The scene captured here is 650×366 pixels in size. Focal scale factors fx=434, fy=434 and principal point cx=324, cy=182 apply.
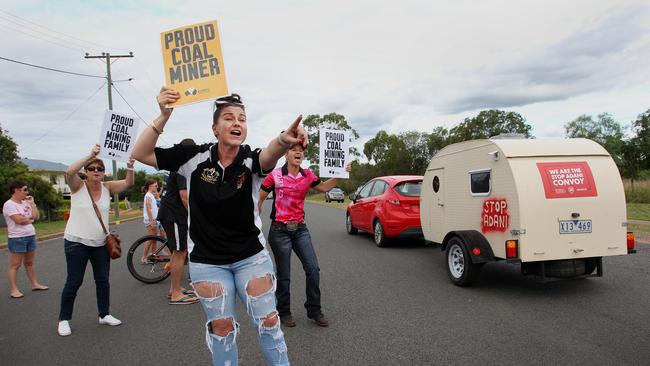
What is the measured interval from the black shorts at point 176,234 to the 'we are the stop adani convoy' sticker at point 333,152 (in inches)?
80.8

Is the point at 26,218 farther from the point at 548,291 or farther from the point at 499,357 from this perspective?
the point at 548,291

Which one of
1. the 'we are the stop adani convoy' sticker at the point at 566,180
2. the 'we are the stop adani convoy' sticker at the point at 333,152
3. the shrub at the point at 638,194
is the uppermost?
the 'we are the stop adani convoy' sticker at the point at 333,152

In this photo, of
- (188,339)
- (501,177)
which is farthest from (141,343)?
(501,177)

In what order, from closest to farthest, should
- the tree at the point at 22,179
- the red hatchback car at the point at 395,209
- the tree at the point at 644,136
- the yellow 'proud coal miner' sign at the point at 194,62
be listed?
the yellow 'proud coal miner' sign at the point at 194,62 → the red hatchback car at the point at 395,209 → the tree at the point at 22,179 → the tree at the point at 644,136

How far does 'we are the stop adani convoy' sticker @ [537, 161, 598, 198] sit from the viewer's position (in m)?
5.39

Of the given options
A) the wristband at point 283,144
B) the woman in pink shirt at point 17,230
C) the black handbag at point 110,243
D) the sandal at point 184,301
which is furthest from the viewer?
the woman in pink shirt at point 17,230

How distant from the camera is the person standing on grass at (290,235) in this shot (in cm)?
456

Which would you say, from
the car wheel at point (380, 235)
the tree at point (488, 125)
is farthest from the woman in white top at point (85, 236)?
the tree at point (488, 125)

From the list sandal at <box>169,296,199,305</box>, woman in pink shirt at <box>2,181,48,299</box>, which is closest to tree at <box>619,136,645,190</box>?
sandal at <box>169,296,199,305</box>

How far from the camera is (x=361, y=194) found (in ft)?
38.8

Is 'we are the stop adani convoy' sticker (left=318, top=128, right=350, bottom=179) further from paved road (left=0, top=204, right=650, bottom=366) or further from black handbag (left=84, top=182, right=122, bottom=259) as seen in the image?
black handbag (left=84, top=182, right=122, bottom=259)

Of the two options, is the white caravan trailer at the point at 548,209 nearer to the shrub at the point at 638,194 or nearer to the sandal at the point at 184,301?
the sandal at the point at 184,301

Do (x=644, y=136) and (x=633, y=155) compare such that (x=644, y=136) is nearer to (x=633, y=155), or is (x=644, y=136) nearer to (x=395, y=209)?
(x=633, y=155)

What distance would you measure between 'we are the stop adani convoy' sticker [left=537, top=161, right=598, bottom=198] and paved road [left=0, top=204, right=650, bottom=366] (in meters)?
1.34
